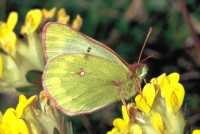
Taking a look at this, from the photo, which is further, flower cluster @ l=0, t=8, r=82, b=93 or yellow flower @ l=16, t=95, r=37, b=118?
flower cluster @ l=0, t=8, r=82, b=93

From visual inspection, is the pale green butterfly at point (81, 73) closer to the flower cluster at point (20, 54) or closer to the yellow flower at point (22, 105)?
the yellow flower at point (22, 105)

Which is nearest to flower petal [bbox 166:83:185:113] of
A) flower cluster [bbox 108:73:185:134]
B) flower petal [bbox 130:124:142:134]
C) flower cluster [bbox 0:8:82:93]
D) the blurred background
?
flower cluster [bbox 108:73:185:134]

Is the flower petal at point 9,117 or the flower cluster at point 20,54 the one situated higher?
the flower cluster at point 20,54

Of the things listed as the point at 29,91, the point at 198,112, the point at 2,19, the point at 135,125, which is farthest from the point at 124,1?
the point at 135,125

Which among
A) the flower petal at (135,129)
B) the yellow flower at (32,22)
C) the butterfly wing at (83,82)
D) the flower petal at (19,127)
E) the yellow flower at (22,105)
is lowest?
the flower petal at (135,129)

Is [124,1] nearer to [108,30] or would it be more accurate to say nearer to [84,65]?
[108,30]

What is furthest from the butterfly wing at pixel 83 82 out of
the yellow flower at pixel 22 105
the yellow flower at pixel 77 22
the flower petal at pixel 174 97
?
the yellow flower at pixel 77 22

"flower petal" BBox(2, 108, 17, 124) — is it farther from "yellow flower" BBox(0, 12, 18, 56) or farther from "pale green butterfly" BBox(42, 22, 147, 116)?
"yellow flower" BBox(0, 12, 18, 56)
